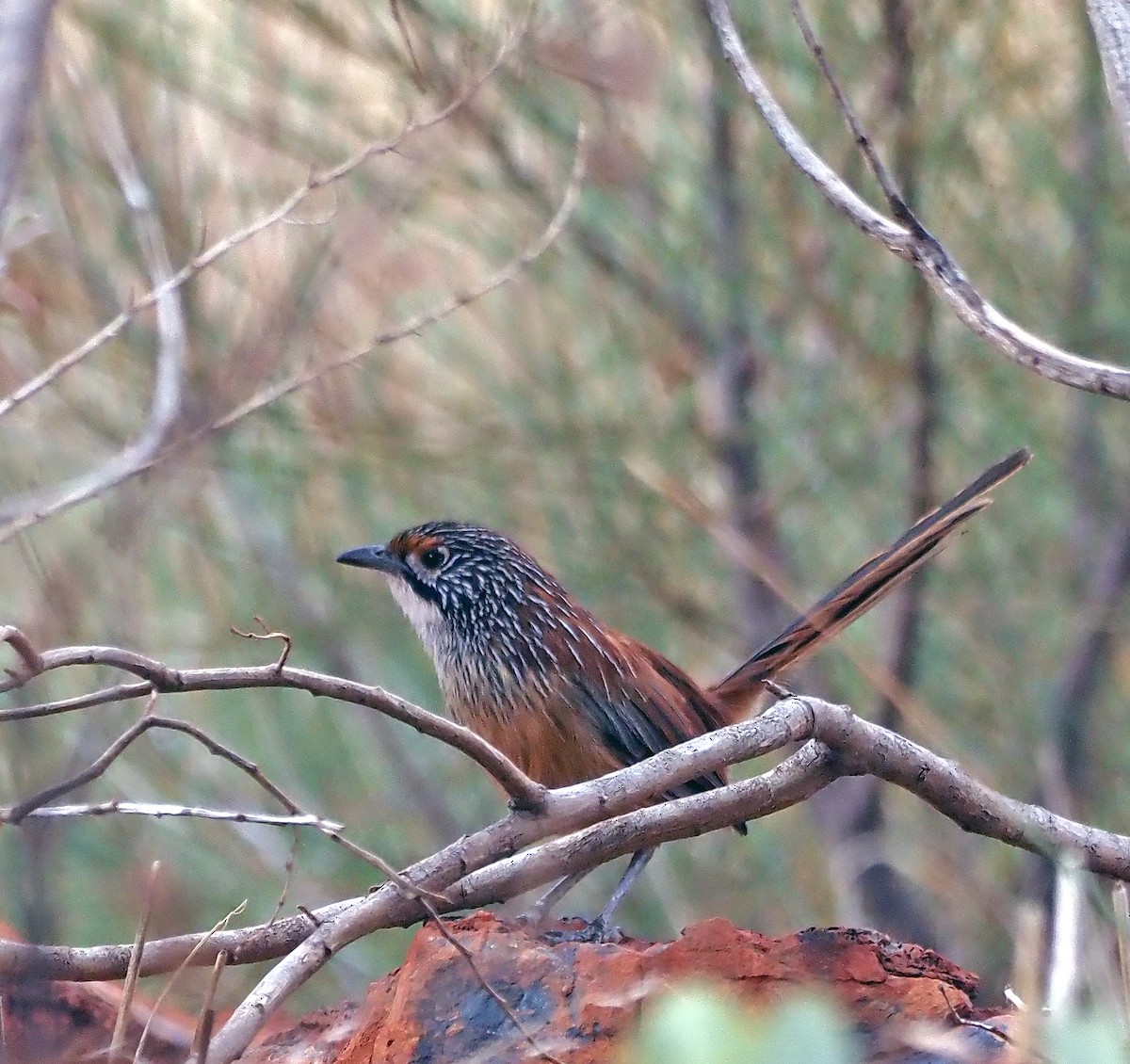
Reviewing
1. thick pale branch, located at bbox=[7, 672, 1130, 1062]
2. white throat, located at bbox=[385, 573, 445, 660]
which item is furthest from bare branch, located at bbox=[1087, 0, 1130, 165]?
white throat, located at bbox=[385, 573, 445, 660]

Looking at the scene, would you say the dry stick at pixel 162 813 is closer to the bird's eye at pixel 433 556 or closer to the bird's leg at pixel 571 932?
the bird's leg at pixel 571 932

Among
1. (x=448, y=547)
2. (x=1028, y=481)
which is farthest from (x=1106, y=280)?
(x=448, y=547)

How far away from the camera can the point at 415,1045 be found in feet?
8.96

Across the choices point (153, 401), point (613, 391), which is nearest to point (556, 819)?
point (153, 401)

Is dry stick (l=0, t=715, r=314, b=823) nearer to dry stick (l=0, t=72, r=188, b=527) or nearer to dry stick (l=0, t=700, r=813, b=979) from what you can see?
dry stick (l=0, t=700, r=813, b=979)

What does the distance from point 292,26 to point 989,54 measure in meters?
2.68

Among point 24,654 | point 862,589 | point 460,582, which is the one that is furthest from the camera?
point 460,582

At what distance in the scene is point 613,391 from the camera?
6613 millimetres

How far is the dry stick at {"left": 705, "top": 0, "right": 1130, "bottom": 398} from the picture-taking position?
102 inches

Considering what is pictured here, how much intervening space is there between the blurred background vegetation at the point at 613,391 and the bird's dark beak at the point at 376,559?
69 cm

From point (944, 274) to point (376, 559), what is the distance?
120 inches

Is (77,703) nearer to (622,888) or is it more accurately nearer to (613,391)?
(622,888)

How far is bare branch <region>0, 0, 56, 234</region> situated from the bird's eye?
138 inches

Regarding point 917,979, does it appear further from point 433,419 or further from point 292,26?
point 292,26
